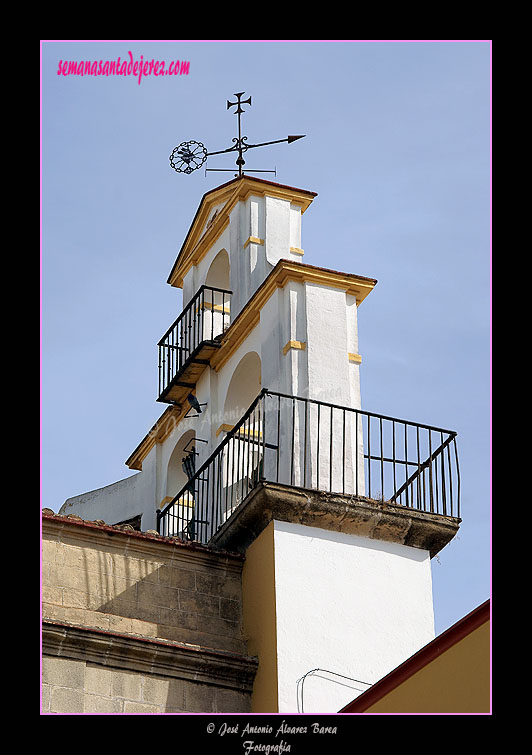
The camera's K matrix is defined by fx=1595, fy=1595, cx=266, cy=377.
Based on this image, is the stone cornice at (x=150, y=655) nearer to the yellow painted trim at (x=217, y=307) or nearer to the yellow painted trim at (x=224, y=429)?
the yellow painted trim at (x=224, y=429)

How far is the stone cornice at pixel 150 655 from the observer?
1455 cm

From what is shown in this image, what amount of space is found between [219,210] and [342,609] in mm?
7404

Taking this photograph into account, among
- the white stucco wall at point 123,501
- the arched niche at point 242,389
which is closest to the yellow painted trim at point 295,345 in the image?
the arched niche at point 242,389

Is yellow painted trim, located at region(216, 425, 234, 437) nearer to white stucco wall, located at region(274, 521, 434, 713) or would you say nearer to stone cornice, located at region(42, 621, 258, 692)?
white stucco wall, located at region(274, 521, 434, 713)

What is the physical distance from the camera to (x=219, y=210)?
21438mm

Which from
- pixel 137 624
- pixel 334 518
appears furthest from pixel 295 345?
pixel 137 624

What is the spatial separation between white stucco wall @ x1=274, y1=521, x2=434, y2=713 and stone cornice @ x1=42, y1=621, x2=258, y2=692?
1.70 ft

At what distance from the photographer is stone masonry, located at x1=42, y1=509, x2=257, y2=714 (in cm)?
1456

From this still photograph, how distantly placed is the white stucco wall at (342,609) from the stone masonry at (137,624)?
57cm

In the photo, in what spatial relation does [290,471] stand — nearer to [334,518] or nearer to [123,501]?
[334,518]

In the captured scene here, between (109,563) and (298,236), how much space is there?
20.6 feet

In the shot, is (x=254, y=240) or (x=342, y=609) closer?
(x=342, y=609)
